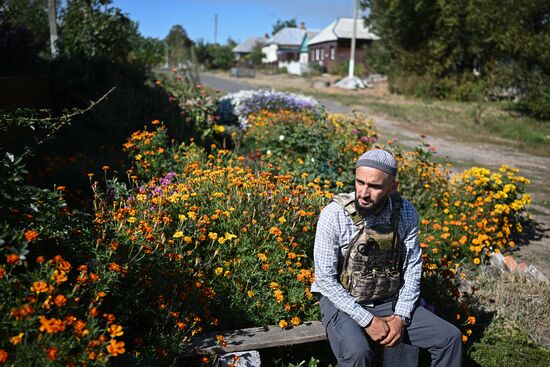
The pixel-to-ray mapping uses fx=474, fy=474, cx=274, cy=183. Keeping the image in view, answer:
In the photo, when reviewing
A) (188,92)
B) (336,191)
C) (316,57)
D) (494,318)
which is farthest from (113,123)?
(316,57)

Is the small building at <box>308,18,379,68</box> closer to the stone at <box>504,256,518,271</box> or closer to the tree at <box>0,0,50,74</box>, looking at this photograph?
the tree at <box>0,0,50,74</box>

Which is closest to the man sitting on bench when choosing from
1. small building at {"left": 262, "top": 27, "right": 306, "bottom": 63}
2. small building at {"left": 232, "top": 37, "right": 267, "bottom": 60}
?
small building at {"left": 262, "top": 27, "right": 306, "bottom": 63}

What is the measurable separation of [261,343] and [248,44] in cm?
9435

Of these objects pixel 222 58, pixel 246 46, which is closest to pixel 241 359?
pixel 222 58

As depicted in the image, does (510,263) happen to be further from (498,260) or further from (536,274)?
(536,274)

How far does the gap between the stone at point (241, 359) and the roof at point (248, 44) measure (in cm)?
9027

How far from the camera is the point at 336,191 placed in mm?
5324

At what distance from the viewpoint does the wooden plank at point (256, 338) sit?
266 centimetres

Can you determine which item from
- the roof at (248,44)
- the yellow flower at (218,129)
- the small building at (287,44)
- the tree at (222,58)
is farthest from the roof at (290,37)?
the yellow flower at (218,129)

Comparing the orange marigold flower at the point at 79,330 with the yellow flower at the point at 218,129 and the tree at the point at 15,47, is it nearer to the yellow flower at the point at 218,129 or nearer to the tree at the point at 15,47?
the yellow flower at the point at 218,129

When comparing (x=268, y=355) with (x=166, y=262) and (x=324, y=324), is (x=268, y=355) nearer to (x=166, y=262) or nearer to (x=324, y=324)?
(x=324, y=324)

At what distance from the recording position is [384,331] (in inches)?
107

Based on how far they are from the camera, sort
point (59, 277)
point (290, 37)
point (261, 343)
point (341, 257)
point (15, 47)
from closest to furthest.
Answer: point (59, 277) → point (261, 343) → point (341, 257) → point (15, 47) → point (290, 37)

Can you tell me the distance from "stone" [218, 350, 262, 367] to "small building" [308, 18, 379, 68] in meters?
51.3
